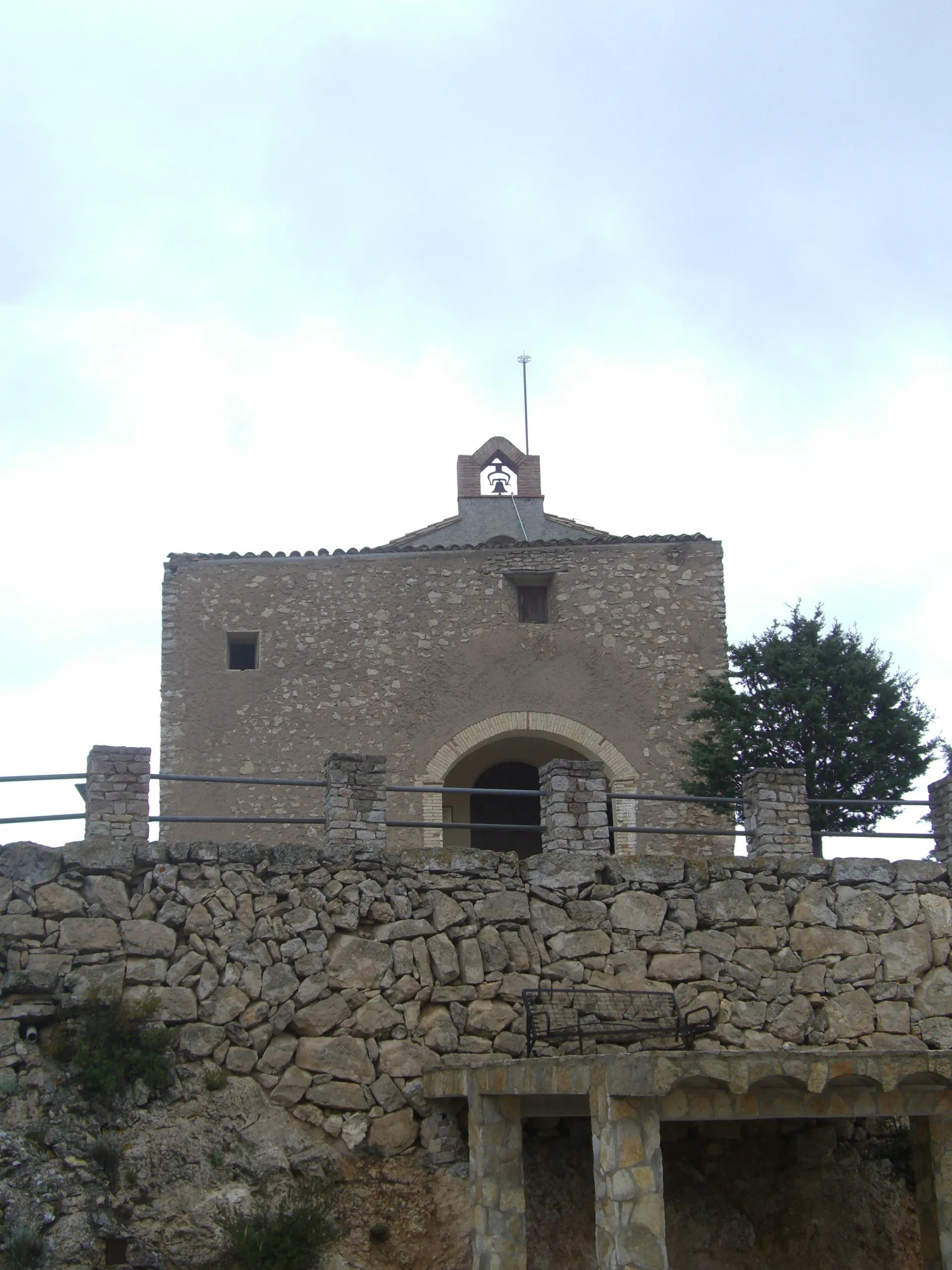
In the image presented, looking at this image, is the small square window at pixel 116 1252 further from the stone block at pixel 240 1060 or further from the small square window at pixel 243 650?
the small square window at pixel 243 650

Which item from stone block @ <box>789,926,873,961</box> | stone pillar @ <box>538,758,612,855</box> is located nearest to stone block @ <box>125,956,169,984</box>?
stone pillar @ <box>538,758,612,855</box>

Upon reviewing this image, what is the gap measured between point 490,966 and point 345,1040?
1440 millimetres

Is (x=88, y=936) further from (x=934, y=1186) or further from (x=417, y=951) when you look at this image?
(x=934, y=1186)

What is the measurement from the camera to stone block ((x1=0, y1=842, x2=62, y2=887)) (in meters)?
11.9

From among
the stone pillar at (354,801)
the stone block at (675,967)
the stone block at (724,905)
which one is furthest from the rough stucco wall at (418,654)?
the stone block at (675,967)

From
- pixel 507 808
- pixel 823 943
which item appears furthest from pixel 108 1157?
pixel 507 808

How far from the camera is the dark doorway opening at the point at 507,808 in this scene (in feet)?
69.9

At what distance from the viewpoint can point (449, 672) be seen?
66.0 ft

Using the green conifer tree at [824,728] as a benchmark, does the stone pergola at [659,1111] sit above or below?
below

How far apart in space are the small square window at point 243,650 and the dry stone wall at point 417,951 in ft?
25.7

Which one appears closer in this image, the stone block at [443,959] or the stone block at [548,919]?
the stone block at [443,959]

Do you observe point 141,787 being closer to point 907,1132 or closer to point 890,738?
point 907,1132

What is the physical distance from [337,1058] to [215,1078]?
1.04 m

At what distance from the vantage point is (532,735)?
66.3 ft
